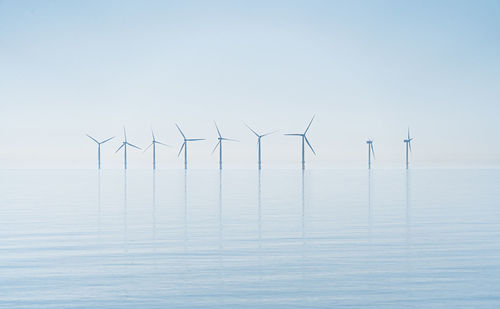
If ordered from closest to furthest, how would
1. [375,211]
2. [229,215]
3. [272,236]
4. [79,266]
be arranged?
[79,266] < [272,236] < [229,215] < [375,211]

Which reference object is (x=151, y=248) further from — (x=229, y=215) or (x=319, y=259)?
(x=229, y=215)

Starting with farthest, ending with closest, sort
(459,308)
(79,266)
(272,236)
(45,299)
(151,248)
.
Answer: (272,236) → (151,248) → (79,266) → (45,299) → (459,308)

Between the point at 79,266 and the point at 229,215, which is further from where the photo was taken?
the point at 229,215

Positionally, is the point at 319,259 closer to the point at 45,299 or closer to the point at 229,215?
the point at 45,299

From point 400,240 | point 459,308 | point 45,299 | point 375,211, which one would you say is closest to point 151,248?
point 45,299

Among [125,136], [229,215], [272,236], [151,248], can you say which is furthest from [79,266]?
[125,136]

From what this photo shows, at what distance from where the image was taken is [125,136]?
534 ft

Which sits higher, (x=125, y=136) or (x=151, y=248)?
(x=125, y=136)

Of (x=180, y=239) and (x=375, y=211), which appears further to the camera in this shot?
(x=375, y=211)

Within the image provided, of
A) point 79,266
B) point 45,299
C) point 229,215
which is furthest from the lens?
point 229,215

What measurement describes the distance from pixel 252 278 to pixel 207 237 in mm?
6868

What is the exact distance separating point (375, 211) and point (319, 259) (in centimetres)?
1504

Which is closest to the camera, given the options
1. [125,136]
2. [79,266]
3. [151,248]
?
[79,266]

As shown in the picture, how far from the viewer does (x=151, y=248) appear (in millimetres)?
15836
